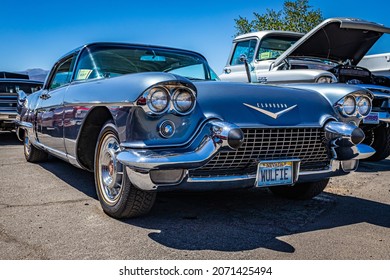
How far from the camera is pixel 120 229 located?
2.89 metres

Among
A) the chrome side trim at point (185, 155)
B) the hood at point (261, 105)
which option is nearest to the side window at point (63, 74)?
the hood at point (261, 105)

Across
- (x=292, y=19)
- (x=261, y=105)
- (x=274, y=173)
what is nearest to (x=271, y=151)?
(x=274, y=173)

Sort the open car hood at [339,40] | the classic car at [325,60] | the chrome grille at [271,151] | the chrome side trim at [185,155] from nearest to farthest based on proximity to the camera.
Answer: the chrome side trim at [185,155], the chrome grille at [271,151], the classic car at [325,60], the open car hood at [339,40]

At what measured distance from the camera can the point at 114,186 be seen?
314cm

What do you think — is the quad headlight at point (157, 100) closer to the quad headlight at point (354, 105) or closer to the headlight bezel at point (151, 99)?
the headlight bezel at point (151, 99)

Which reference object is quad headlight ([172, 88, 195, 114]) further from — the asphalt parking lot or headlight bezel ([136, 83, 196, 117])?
the asphalt parking lot

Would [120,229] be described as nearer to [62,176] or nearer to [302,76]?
[62,176]

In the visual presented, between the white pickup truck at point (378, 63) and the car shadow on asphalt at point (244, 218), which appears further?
the white pickup truck at point (378, 63)

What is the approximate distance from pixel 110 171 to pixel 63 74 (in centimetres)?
208

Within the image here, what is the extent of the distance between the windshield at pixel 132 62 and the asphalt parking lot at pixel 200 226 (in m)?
1.17

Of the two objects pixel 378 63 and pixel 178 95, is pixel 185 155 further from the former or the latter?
pixel 378 63

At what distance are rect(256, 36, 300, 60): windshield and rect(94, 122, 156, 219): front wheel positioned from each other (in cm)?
442

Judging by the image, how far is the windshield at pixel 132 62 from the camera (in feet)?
13.0

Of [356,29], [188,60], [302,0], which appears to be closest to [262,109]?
[188,60]
